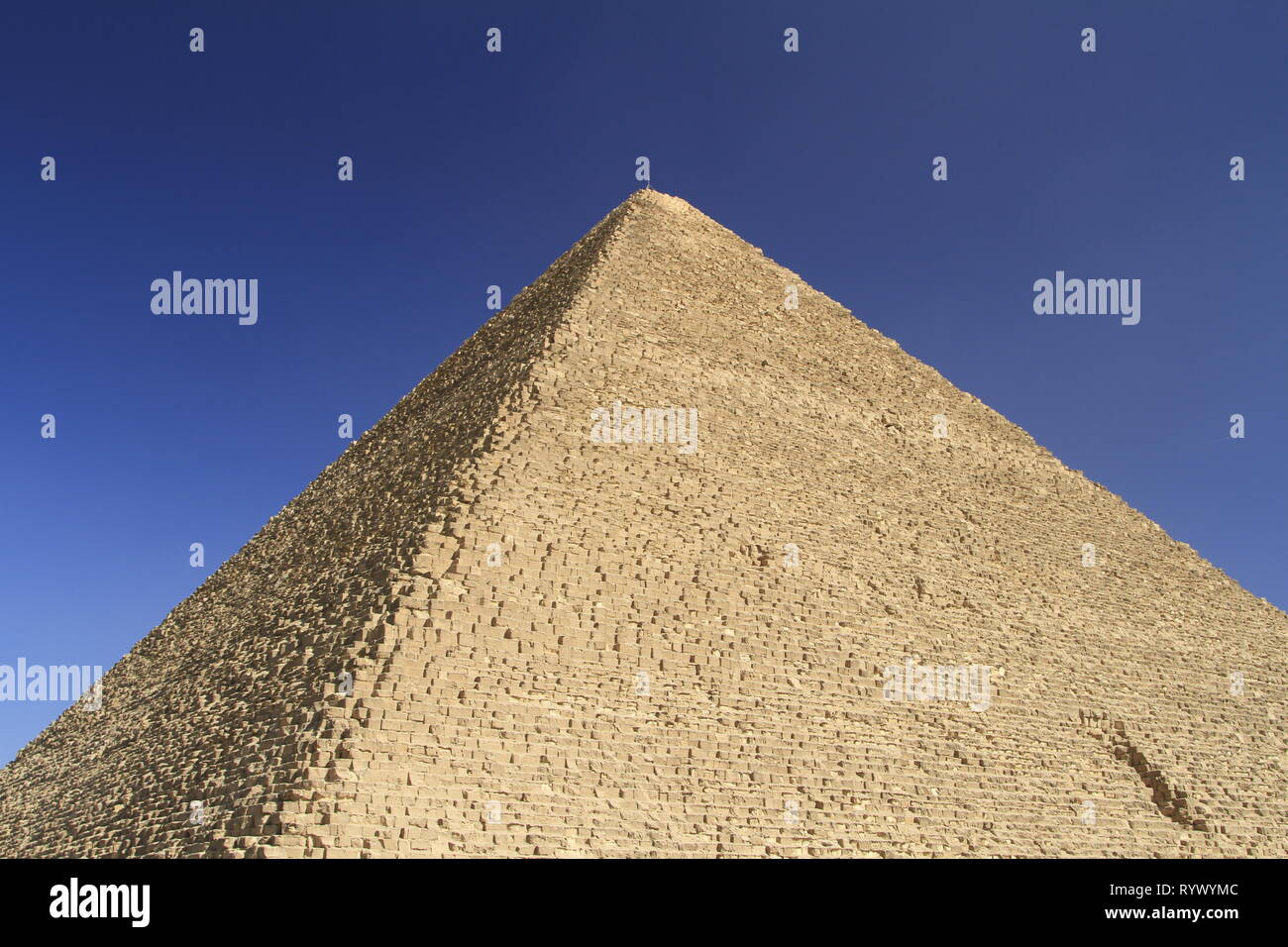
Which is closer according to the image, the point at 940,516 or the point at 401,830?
the point at 401,830

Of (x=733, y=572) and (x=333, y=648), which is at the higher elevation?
(x=733, y=572)

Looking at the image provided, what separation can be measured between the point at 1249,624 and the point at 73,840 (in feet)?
69.4

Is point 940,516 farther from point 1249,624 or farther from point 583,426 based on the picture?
point 1249,624

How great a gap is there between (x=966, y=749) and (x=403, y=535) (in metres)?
7.65

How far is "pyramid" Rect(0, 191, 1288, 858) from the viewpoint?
31.6 feet

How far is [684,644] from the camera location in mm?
11469

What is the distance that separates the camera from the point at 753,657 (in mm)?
11875

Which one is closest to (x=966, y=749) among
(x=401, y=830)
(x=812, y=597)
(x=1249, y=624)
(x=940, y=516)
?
(x=812, y=597)

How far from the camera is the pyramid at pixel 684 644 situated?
9.62 metres

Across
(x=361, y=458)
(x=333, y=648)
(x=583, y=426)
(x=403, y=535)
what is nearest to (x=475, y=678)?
(x=333, y=648)
